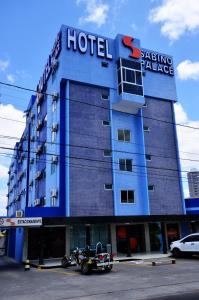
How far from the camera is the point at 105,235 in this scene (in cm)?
3228

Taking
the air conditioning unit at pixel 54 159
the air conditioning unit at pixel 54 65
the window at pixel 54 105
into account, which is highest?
the air conditioning unit at pixel 54 65

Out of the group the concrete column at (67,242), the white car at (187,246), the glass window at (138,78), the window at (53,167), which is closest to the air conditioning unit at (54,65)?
the glass window at (138,78)

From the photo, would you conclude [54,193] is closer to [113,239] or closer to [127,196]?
[113,239]

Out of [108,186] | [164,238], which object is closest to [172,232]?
[164,238]

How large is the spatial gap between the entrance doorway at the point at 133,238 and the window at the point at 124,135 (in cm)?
1001

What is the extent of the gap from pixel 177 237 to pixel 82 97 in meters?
19.3

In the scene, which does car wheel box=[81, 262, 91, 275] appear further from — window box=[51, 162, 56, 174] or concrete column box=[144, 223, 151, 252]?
window box=[51, 162, 56, 174]

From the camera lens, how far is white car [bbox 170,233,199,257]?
24.4 meters

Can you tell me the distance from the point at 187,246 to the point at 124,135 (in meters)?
15.4

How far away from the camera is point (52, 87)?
38.5 metres

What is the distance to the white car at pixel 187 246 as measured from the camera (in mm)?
24359

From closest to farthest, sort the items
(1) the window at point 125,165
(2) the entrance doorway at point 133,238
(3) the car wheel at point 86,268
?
1. (3) the car wheel at point 86,268
2. (2) the entrance doorway at point 133,238
3. (1) the window at point 125,165

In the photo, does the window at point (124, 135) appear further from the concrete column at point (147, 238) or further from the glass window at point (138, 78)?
the concrete column at point (147, 238)

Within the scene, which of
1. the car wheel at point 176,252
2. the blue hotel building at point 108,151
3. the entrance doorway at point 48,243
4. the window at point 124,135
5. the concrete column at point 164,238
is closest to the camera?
the car wheel at point 176,252
